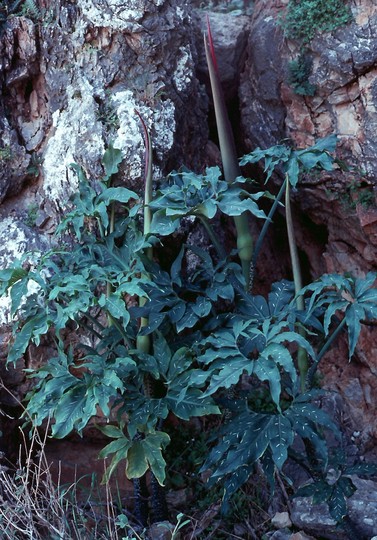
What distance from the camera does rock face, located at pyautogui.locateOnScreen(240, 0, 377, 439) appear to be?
3024 millimetres

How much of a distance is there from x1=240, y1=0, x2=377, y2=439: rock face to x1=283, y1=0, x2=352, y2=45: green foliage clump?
3cm

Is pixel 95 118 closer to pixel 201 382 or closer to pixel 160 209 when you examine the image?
pixel 160 209

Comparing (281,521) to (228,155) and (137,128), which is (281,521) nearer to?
(228,155)

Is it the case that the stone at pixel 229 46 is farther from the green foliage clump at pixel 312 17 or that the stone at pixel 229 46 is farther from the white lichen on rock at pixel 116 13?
the white lichen on rock at pixel 116 13

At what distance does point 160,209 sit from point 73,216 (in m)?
0.36

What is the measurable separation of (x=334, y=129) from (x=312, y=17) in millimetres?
557

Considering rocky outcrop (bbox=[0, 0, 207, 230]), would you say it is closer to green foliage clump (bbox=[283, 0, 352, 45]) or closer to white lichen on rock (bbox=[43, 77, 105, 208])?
white lichen on rock (bbox=[43, 77, 105, 208])

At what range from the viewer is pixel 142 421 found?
2.30m

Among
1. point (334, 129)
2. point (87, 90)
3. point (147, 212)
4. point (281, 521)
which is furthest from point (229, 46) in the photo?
point (281, 521)

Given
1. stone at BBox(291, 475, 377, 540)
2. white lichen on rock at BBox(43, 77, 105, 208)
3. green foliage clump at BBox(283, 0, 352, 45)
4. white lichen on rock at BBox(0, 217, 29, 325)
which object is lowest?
stone at BBox(291, 475, 377, 540)

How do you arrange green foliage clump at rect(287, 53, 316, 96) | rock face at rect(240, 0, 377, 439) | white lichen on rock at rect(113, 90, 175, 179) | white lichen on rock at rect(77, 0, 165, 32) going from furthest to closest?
1. green foliage clump at rect(287, 53, 316, 96)
2. rock face at rect(240, 0, 377, 439)
3. white lichen on rock at rect(77, 0, 165, 32)
4. white lichen on rock at rect(113, 90, 175, 179)

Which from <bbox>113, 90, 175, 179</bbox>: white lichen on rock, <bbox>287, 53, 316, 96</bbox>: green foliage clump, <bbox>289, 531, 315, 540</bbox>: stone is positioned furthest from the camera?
<bbox>287, 53, 316, 96</bbox>: green foliage clump

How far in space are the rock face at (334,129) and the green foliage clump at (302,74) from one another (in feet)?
0.05

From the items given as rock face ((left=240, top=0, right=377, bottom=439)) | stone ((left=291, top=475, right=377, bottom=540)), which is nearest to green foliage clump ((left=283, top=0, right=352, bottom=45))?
rock face ((left=240, top=0, right=377, bottom=439))
